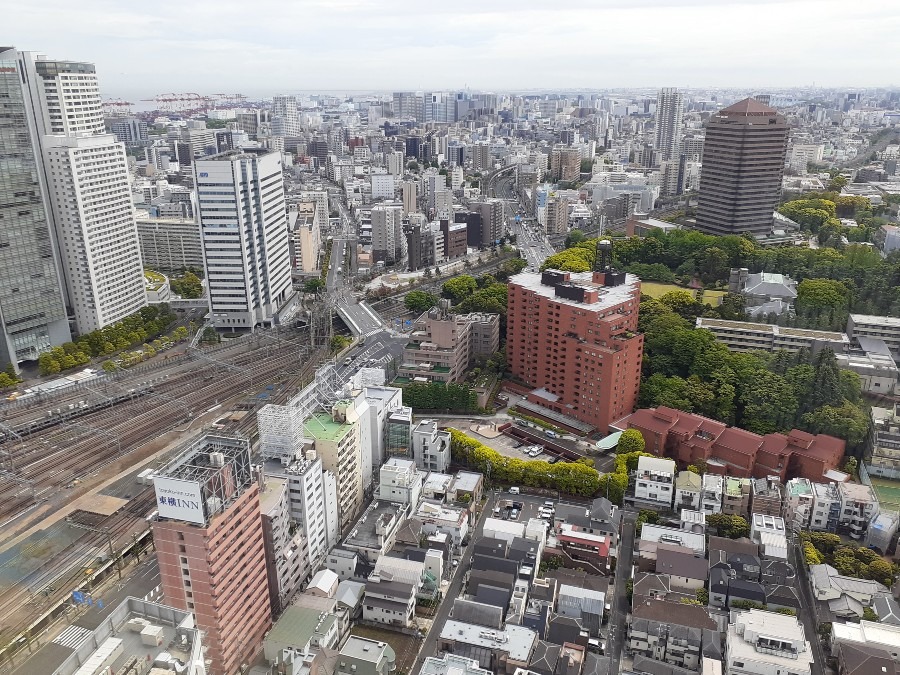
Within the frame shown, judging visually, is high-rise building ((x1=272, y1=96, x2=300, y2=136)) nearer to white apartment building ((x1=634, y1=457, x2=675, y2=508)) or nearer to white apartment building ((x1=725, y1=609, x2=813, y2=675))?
white apartment building ((x1=634, y1=457, x2=675, y2=508))

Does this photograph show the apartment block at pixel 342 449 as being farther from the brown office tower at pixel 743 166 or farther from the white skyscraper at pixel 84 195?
the brown office tower at pixel 743 166

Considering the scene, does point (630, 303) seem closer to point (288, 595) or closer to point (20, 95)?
point (288, 595)

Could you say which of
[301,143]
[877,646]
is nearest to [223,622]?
[877,646]

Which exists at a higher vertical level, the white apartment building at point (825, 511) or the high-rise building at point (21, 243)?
the high-rise building at point (21, 243)

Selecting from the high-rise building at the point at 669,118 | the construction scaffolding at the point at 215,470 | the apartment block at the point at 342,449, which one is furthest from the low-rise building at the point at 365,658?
the high-rise building at the point at 669,118

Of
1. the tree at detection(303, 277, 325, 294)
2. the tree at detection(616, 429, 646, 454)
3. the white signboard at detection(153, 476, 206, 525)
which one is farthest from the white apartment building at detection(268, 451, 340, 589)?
Result: the tree at detection(303, 277, 325, 294)

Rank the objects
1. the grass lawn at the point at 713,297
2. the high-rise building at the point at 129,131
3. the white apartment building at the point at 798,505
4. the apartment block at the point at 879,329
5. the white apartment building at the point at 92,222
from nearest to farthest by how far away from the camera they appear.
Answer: the white apartment building at the point at 798,505
the apartment block at the point at 879,329
the white apartment building at the point at 92,222
the grass lawn at the point at 713,297
the high-rise building at the point at 129,131
